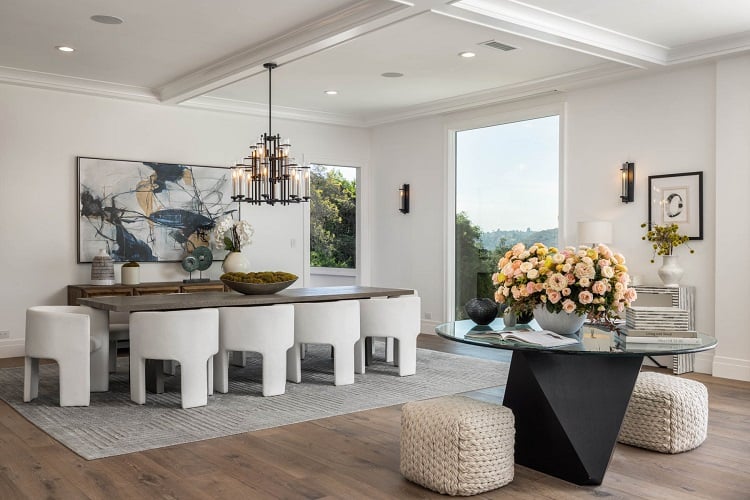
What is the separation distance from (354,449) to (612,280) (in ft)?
5.18

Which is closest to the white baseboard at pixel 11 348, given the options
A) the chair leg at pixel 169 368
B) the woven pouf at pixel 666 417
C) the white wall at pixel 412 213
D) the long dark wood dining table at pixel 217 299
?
the long dark wood dining table at pixel 217 299

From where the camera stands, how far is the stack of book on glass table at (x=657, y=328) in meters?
3.27

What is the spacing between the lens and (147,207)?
760cm

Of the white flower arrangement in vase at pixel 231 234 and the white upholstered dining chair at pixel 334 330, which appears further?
the white flower arrangement in vase at pixel 231 234

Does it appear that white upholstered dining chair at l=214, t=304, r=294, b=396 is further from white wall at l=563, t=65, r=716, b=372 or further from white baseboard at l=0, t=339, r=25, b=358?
white wall at l=563, t=65, r=716, b=372

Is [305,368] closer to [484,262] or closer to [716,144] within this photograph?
[484,262]

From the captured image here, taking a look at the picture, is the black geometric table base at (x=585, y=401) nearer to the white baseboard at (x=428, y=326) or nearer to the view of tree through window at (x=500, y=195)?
the view of tree through window at (x=500, y=195)

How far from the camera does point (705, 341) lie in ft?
10.9

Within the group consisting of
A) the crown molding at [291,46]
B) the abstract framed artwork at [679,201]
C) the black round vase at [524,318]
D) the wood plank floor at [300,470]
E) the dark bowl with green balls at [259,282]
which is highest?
the crown molding at [291,46]

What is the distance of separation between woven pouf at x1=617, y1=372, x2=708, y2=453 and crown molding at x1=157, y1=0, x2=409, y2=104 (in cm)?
270

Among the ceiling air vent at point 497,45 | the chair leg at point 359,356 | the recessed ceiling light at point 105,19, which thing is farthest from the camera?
the chair leg at point 359,356

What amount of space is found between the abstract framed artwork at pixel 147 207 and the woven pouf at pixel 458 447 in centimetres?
497

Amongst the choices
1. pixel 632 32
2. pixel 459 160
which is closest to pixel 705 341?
pixel 632 32

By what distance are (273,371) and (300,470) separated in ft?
5.42
